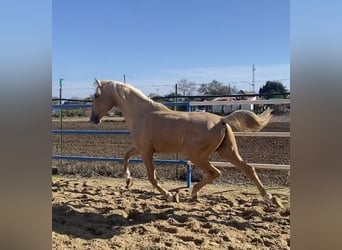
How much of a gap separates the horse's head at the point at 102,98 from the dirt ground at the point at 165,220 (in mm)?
1086

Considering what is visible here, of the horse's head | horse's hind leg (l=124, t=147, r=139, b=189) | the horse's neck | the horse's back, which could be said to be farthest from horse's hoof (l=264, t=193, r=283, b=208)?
the horse's head

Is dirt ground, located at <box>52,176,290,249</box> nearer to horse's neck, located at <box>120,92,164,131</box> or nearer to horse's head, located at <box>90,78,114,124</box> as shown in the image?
horse's neck, located at <box>120,92,164,131</box>

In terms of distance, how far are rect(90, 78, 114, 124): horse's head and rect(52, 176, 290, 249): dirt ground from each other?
1086 mm

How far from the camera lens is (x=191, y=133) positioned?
4164mm

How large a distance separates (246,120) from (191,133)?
692mm

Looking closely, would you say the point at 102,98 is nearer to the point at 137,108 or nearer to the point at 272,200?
the point at 137,108

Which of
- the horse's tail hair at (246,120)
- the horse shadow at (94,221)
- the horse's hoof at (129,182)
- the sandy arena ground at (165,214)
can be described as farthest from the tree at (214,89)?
the horse shadow at (94,221)

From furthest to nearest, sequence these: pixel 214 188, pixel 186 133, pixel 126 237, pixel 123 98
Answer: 1. pixel 214 188
2. pixel 123 98
3. pixel 186 133
4. pixel 126 237

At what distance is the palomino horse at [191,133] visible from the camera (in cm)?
416

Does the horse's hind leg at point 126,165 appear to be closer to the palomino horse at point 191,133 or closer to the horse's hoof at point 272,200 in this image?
the palomino horse at point 191,133
